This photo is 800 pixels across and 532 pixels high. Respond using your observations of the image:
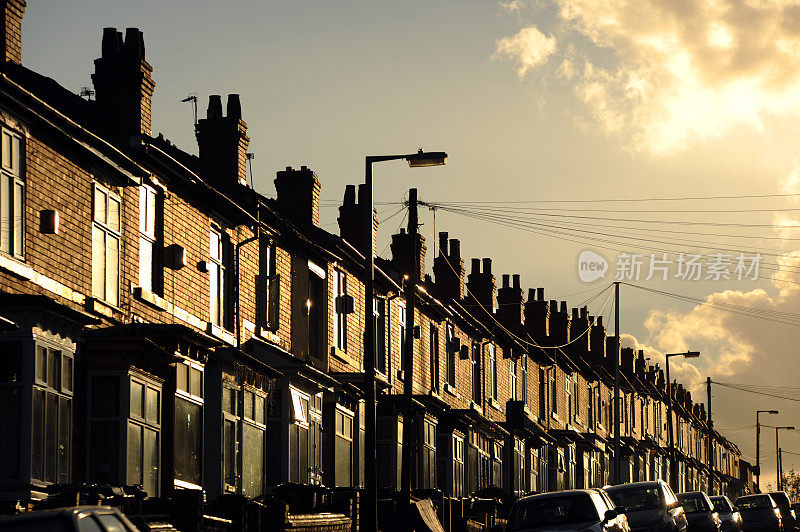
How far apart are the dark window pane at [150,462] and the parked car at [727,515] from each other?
50.5 ft

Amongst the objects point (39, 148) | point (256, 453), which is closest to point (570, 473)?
point (256, 453)

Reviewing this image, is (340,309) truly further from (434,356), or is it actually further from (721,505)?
(721,505)

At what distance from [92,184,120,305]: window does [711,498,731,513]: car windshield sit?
17660 millimetres

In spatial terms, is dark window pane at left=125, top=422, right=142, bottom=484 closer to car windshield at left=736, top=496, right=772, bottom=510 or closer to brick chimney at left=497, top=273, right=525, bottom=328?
car windshield at left=736, top=496, right=772, bottom=510

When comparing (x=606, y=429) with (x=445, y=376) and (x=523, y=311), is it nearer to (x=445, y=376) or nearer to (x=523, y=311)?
(x=523, y=311)

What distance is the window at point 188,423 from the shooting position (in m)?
23.9

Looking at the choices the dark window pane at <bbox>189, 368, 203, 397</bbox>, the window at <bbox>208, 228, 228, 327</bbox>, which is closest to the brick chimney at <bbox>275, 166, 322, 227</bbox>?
the window at <bbox>208, 228, 228, 327</bbox>

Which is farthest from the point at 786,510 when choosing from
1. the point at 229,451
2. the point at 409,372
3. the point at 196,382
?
the point at 196,382

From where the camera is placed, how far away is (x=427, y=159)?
88.7 ft

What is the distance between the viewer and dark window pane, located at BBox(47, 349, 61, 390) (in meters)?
20.1

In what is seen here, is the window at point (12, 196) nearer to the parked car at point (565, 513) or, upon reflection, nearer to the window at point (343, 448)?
the parked car at point (565, 513)

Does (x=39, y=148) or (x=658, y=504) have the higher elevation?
(x=39, y=148)

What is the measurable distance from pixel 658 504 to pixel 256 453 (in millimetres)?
8211

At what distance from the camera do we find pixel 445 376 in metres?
44.1
